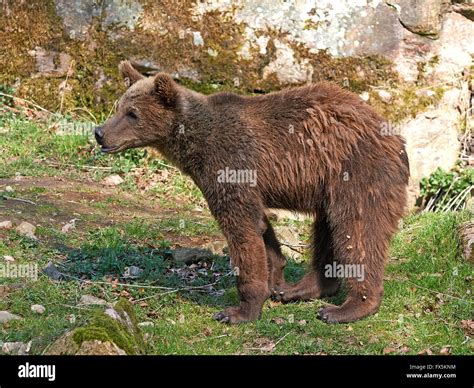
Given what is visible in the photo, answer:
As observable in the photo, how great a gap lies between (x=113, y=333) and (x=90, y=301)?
200cm

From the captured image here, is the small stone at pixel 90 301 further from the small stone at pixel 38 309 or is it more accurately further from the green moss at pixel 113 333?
the green moss at pixel 113 333

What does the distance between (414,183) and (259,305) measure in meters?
4.82

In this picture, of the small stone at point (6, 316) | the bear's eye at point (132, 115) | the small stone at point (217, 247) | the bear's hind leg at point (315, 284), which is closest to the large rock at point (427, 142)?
the small stone at point (217, 247)

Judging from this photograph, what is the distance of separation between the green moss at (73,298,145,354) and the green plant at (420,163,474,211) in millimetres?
6130

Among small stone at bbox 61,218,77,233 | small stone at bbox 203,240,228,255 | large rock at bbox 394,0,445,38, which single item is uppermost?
large rock at bbox 394,0,445,38

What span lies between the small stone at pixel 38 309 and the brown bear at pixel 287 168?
170cm

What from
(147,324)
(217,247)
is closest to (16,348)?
(147,324)

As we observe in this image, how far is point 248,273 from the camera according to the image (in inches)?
311

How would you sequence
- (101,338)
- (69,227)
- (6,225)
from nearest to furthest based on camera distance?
(101,338), (6,225), (69,227)

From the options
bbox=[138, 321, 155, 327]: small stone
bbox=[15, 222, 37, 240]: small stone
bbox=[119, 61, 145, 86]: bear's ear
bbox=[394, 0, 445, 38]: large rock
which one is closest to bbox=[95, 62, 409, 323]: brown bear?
bbox=[119, 61, 145, 86]: bear's ear

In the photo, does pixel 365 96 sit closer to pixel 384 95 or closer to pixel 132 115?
pixel 384 95

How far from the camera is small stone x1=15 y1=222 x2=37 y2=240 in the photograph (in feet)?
30.5

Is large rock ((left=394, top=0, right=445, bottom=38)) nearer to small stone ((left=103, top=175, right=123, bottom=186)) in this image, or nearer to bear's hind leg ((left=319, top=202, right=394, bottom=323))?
small stone ((left=103, top=175, right=123, bottom=186))

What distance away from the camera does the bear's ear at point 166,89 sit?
8.30m
